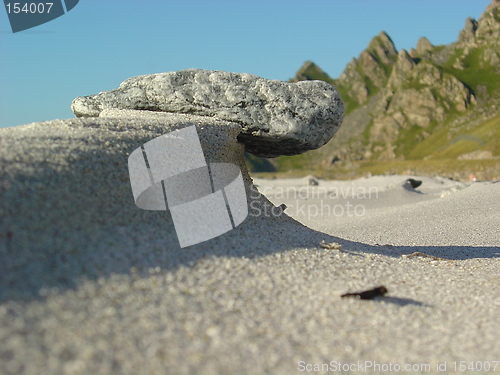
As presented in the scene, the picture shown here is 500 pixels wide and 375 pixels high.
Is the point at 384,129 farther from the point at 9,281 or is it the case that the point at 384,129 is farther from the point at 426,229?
the point at 9,281

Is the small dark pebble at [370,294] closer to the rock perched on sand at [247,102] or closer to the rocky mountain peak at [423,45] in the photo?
the rock perched on sand at [247,102]

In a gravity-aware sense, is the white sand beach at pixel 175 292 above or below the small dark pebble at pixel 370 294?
above

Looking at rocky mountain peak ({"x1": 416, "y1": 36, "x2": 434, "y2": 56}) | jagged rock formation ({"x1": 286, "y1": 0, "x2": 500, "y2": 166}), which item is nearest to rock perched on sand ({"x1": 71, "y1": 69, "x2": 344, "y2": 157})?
jagged rock formation ({"x1": 286, "y1": 0, "x2": 500, "y2": 166})

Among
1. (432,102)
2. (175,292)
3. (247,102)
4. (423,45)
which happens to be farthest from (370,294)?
(423,45)

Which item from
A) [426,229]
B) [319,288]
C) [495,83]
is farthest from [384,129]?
[319,288]

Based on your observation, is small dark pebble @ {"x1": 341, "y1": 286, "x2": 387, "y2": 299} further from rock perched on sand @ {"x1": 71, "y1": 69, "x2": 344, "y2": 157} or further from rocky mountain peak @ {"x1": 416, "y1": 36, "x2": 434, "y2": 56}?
rocky mountain peak @ {"x1": 416, "y1": 36, "x2": 434, "y2": 56}

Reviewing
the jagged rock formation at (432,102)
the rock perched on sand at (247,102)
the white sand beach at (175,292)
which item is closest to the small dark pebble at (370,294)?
the white sand beach at (175,292)
